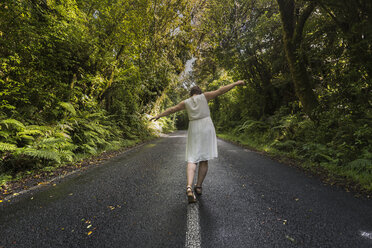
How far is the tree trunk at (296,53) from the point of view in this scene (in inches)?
257

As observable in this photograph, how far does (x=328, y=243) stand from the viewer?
1876 mm

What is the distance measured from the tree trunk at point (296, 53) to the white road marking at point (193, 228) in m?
6.29

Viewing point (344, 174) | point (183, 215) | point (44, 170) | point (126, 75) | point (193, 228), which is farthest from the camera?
point (126, 75)

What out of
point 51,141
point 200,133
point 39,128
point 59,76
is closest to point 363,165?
point 200,133

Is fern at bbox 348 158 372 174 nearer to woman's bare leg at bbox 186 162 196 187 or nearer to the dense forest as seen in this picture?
the dense forest

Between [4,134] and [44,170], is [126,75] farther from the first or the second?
[44,170]

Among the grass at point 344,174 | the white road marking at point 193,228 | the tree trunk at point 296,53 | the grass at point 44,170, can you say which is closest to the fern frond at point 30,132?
the grass at point 44,170

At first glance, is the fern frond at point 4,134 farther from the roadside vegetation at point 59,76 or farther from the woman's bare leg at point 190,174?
the woman's bare leg at point 190,174

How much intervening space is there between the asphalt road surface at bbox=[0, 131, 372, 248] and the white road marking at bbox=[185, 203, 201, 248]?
12 millimetres

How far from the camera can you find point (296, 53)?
6.69m

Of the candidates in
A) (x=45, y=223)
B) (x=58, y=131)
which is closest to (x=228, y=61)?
(x=58, y=131)

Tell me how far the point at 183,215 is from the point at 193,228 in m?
0.36

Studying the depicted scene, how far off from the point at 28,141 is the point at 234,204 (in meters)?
5.55

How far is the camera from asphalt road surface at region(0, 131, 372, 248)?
195cm
